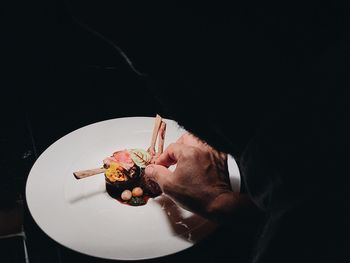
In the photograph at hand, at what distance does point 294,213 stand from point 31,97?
1112 millimetres

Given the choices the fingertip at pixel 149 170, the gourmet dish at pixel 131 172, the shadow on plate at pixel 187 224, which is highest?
the fingertip at pixel 149 170

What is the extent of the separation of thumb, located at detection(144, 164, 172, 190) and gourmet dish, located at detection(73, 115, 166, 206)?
0.04m

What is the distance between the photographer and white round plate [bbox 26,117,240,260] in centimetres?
93

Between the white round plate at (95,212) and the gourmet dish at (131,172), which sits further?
the gourmet dish at (131,172)

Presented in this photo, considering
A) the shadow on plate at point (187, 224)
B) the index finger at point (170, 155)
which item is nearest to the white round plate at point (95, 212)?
the shadow on plate at point (187, 224)

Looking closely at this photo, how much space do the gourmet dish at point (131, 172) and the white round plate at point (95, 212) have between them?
0.03 m

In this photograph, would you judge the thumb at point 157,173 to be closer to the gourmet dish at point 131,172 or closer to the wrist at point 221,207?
the gourmet dish at point 131,172

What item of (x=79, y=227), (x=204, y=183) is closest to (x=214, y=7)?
(x=204, y=183)

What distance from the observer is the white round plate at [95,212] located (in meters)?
0.93

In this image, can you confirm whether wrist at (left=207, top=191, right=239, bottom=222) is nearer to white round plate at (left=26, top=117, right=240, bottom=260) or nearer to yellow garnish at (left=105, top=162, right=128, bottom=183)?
white round plate at (left=26, top=117, right=240, bottom=260)

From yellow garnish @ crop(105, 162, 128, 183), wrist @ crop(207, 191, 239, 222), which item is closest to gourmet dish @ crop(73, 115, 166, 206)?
yellow garnish @ crop(105, 162, 128, 183)

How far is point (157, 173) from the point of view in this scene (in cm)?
106

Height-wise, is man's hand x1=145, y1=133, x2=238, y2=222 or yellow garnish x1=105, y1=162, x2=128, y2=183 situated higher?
man's hand x1=145, y1=133, x2=238, y2=222

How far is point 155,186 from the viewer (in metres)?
1.12
